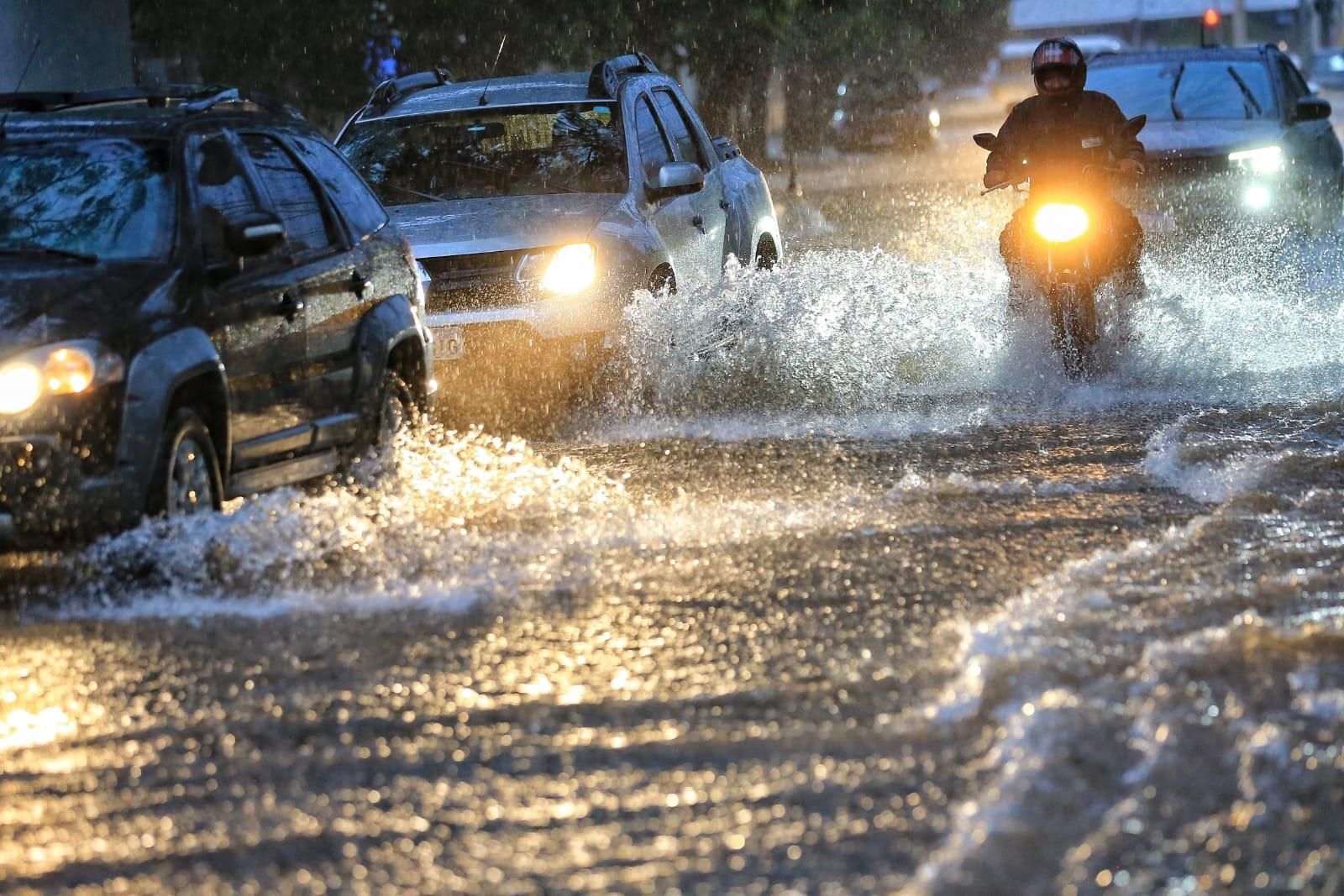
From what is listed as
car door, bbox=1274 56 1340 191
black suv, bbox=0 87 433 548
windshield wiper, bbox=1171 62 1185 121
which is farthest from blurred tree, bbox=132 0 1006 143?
black suv, bbox=0 87 433 548

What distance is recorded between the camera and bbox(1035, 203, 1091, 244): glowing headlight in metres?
12.0

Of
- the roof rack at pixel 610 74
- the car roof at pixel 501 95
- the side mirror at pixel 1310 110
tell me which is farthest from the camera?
the side mirror at pixel 1310 110

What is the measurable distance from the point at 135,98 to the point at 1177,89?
10.9 meters

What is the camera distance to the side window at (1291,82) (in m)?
18.1

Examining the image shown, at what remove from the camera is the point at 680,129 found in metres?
13.9

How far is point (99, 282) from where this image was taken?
7.47 m

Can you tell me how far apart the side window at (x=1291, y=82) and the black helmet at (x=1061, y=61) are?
19.4 feet

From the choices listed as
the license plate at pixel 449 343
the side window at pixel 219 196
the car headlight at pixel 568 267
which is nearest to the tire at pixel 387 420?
the side window at pixel 219 196

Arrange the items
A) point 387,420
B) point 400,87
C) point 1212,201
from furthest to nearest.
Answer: point 1212,201
point 400,87
point 387,420

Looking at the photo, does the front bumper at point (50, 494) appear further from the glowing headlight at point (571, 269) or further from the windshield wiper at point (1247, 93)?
the windshield wiper at point (1247, 93)

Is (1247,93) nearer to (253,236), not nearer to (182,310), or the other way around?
(253,236)

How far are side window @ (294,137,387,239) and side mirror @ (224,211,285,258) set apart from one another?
1274 mm

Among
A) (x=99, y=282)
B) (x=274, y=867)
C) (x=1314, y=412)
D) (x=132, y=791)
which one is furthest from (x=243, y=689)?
(x=1314, y=412)

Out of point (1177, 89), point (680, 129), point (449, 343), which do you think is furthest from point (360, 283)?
point (1177, 89)
